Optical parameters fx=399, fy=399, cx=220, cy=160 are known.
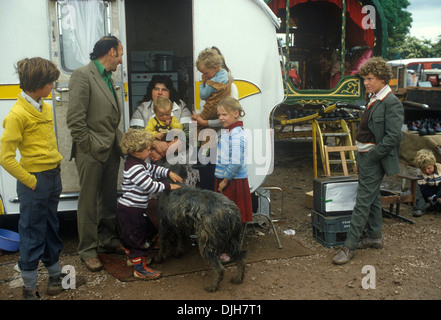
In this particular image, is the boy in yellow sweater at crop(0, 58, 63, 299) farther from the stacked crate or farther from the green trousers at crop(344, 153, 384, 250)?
the green trousers at crop(344, 153, 384, 250)

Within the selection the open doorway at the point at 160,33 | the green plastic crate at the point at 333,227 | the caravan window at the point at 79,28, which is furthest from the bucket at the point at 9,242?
the green plastic crate at the point at 333,227

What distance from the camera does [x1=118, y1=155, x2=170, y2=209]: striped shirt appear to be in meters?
3.78

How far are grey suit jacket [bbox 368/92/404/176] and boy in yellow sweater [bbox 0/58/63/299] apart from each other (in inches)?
126

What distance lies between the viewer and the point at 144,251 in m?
3.92

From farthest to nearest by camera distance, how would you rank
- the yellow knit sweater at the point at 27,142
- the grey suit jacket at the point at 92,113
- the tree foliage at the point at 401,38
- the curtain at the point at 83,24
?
the tree foliage at the point at 401,38 < the curtain at the point at 83,24 < the grey suit jacket at the point at 92,113 < the yellow knit sweater at the point at 27,142

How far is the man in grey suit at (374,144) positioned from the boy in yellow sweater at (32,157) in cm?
301

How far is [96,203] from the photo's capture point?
169 inches

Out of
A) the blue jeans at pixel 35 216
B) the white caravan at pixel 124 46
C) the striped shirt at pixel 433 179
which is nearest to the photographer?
the blue jeans at pixel 35 216

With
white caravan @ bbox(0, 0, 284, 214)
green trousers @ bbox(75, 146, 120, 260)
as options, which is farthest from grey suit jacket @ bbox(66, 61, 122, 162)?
white caravan @ bbox(0, 0, 284, 214)

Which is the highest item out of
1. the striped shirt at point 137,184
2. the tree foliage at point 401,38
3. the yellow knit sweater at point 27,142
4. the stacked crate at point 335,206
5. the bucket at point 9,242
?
the tree foliage at point 401,38

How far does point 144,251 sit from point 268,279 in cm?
127

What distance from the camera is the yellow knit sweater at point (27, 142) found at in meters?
3.12

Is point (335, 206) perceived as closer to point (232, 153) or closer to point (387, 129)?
point (387, 129)

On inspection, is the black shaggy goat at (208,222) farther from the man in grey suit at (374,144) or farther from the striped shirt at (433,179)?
the striped shirt at (433,179)
